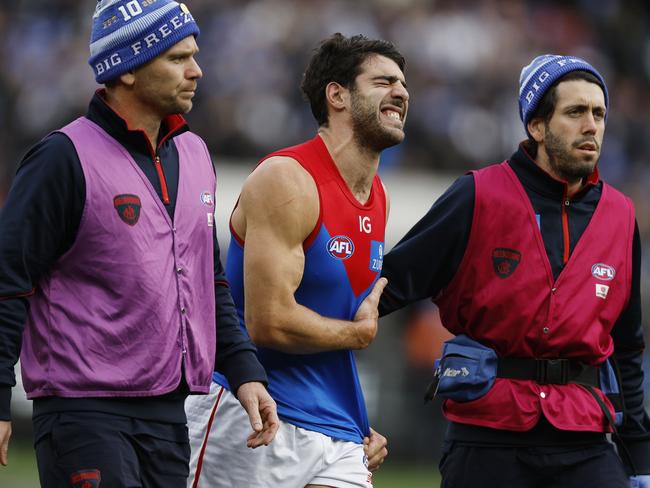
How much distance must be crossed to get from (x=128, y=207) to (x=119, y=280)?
279 mm

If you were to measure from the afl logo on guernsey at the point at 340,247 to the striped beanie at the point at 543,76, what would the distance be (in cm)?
148

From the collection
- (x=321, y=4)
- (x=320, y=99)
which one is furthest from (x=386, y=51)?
(x=321, y=4)

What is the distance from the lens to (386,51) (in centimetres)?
647

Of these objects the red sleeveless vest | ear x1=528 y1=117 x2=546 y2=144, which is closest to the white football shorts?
the red sleeveless vest

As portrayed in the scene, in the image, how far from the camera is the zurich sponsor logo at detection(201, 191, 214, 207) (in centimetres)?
570

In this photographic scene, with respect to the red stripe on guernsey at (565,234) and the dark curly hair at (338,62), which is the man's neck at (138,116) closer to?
the dark curly hair at (338,62)

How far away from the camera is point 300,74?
695 inches

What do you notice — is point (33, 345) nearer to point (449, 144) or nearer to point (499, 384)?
point (499, 384)

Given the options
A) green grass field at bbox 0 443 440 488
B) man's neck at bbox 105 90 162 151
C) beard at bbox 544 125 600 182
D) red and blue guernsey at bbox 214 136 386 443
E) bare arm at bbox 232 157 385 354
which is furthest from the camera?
green grass field at bbox 0 443 440 488

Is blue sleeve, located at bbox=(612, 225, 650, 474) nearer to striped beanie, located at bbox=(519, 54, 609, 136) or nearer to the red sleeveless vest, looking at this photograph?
the red sleeveless vest

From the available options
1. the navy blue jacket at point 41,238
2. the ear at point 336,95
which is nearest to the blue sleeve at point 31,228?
the navy blue jacket at point 41,238

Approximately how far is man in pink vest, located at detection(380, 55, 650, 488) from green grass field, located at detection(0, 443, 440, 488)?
6748mm

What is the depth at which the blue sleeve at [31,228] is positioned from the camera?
16.6 ft

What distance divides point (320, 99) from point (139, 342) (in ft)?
5.74
